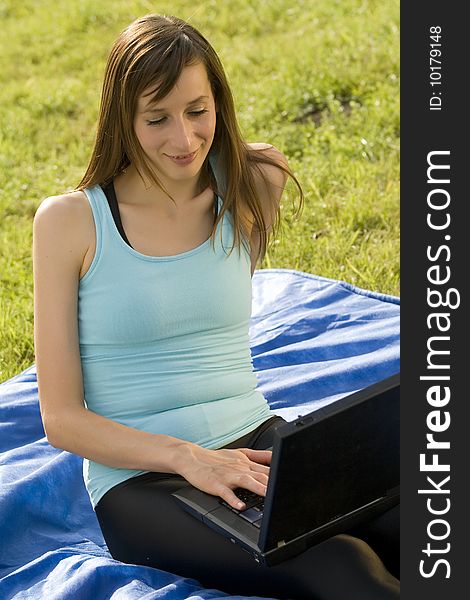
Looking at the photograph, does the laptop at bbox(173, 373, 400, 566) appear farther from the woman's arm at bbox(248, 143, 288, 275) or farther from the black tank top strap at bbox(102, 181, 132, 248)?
the woman's arm at bbox(248, 143, 288, 275)

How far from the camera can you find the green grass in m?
4.71

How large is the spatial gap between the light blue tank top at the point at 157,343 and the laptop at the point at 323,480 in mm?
335

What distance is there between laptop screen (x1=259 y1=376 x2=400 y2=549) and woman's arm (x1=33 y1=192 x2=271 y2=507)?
1.07ft

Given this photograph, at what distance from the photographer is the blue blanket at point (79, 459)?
2654 millimetres

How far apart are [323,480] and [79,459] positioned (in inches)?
50.1

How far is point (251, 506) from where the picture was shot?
2.41 m

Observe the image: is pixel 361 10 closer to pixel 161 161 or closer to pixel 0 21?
pixel 0 21

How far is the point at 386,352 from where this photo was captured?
12.5 ft

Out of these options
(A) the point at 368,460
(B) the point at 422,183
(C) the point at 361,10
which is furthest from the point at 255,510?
(C) the point at 361,10

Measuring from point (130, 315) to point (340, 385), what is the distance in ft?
3.89

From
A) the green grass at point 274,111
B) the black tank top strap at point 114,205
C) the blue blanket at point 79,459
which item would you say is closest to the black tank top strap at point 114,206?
the black tank top strap at point 114,205

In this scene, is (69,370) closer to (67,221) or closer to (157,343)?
(157,343)

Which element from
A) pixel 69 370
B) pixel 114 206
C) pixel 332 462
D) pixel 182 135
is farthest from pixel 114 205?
pixel 332 462

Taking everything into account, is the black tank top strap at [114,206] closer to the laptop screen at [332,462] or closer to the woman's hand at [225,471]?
the woman's hand at [225,471]
